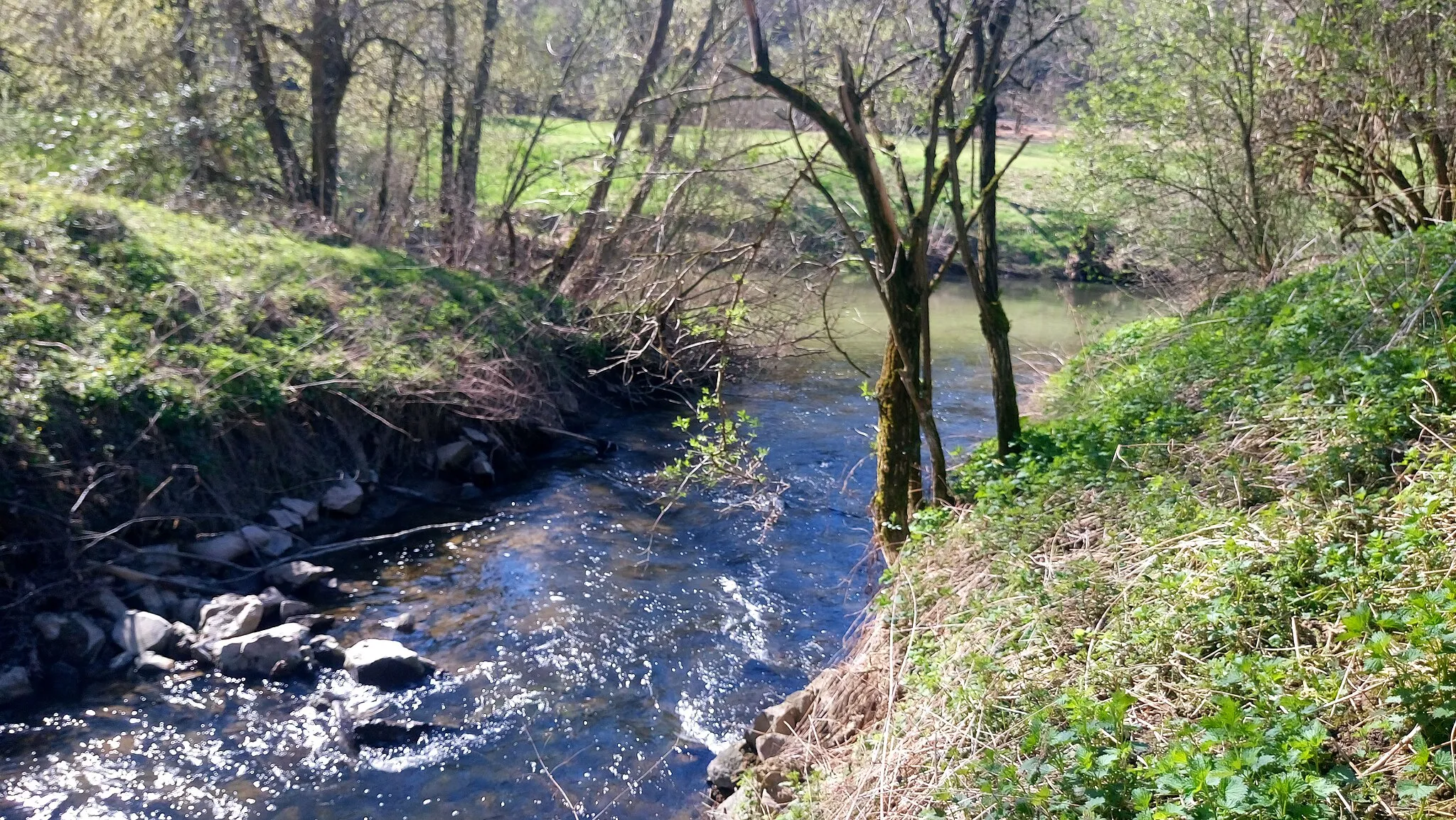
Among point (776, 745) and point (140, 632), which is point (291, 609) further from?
point (776, 745)

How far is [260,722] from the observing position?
22.8 ft

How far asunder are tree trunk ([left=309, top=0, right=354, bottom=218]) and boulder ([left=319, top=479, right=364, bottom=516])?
24.0ft

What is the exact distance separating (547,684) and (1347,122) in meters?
10.6

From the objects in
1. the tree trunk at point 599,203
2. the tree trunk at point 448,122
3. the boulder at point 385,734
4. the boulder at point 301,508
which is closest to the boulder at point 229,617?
the boulder at point 385,734

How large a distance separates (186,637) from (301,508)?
250cm

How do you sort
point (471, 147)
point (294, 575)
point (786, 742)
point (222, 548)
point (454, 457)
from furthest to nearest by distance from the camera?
point (471, 147) < point (454, 457) < point (222, 548) < point (294, 575) < point (786, 742)

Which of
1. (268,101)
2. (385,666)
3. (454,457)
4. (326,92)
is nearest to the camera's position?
(385,666)

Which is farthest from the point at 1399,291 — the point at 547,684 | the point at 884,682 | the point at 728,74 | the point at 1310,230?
the point at 728,74

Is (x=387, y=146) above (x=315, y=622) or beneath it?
above

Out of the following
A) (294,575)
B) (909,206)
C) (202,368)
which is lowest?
(294,575)

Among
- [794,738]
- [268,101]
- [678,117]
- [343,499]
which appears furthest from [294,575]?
[268,101]

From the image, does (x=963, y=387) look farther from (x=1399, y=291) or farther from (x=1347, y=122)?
(x=1399, y=291)

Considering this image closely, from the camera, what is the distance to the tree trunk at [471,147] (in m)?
17.1

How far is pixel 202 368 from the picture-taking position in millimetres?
10078
